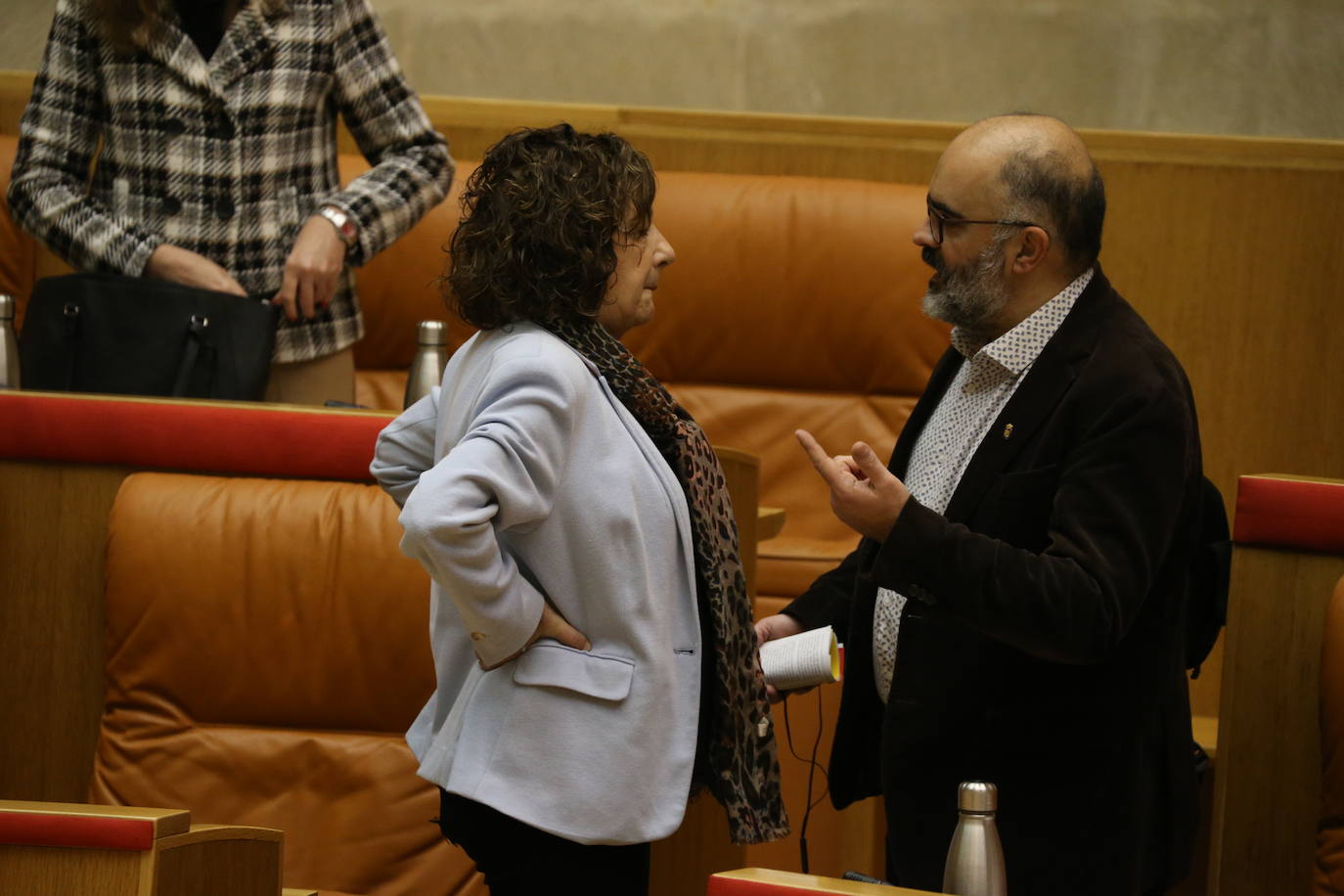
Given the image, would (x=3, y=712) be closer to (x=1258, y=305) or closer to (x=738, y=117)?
(x=738, y=117)

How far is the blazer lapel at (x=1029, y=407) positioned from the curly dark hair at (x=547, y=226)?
434 millimetres

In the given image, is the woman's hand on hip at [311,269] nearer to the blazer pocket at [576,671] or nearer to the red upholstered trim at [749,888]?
the blazer pocket at [576,671]

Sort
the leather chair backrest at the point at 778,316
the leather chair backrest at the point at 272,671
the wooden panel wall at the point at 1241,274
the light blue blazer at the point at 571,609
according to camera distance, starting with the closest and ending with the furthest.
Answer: the light blue blazer at the point at 571,609 → the leather chair backrest at the point at 272,671 → the leather chair backrest at the point at 778,316 → the wooden panel wall at the point at 1241,274

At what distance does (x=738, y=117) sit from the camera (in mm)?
3721

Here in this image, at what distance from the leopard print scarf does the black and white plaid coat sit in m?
1.00

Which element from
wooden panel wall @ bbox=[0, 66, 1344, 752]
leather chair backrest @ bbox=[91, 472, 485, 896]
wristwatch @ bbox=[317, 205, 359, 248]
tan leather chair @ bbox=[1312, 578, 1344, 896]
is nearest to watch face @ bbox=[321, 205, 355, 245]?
wristwatch @ bbox=[317, 205, 359, 248]

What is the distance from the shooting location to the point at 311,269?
2.38 meters

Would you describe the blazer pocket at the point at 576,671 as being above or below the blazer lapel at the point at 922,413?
below

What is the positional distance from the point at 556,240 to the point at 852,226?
186 cm

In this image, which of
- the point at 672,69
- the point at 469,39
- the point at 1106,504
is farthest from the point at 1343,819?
the point at 469,39

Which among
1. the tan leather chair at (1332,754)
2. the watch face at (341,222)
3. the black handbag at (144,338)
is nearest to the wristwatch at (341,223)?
the watch face at (341,222)

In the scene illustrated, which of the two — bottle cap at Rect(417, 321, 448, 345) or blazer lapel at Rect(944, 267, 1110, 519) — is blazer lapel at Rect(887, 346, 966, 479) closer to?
blazer lapel at Rect(944, 267, 1110, 519)

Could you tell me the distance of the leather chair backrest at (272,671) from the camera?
2.10m

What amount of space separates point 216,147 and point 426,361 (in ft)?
1.49
